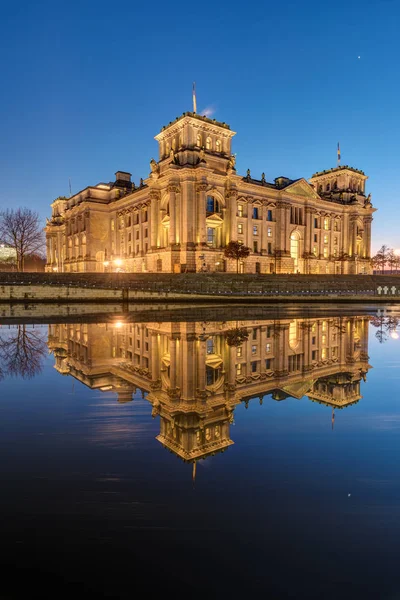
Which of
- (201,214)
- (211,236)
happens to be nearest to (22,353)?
(201,214)

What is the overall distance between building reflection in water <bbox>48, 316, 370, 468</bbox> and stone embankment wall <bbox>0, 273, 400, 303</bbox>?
904 inches

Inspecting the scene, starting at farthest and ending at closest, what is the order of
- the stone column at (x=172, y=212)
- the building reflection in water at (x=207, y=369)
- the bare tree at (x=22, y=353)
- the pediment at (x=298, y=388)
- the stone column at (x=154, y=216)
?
the stone column at (x=154, y=216) < the stone column at (x=172, y=212) < the bare tree at (x=22, y=353) < the pediment at (x=298, y=388) < the building reflection in water at (x=207, y=369)

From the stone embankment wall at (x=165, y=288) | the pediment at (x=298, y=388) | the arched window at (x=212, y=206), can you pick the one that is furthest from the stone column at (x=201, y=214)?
the pediment at (x=298, y=388)

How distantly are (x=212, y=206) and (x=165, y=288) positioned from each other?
26.9 metres

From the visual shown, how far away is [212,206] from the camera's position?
209 ft

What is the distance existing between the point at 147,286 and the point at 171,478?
3833 cm

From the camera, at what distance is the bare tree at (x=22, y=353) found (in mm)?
9512

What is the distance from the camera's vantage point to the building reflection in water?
19.5ft

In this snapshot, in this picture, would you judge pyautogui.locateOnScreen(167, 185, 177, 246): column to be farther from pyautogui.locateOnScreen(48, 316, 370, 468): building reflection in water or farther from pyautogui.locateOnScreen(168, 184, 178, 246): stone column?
pyautogui.locateOnScreen(48, 316, 370, 468): building reflection in water

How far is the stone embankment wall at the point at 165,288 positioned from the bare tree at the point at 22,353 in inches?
883

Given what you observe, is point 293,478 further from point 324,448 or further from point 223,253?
point 223,253

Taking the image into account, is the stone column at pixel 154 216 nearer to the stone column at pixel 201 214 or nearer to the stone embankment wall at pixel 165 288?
the stone column at pixel 201 214

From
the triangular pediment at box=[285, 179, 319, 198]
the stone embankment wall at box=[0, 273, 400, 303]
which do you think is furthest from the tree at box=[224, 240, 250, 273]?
the triangular pediment at box=[285, 179, 319, 198]

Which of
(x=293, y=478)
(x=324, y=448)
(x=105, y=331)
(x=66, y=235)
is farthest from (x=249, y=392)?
(x=66, y=235)
